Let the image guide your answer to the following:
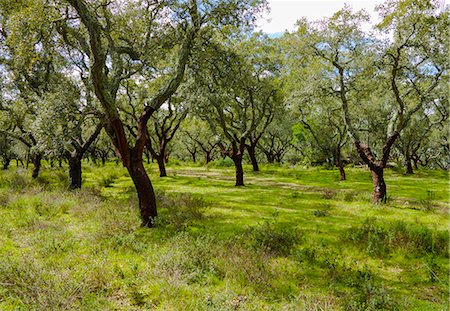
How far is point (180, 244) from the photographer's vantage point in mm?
8773

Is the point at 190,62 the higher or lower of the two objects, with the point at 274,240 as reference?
higher

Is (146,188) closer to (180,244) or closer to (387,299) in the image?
(180,244)

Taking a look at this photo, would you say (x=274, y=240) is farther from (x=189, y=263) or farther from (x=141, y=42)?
(x=141, y=42)

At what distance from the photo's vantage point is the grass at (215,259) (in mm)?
6059

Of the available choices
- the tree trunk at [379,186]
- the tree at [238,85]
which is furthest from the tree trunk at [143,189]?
the tree trunk at [379,186]

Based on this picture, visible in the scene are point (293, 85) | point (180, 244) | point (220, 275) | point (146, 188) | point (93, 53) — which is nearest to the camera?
point (220, 275)

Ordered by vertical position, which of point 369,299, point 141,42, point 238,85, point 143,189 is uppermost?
point 141,42

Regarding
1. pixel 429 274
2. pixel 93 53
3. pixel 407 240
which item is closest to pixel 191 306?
pixel 429 274

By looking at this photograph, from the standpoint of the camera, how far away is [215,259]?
7871mm

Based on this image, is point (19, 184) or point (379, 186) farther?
point (19, 184)

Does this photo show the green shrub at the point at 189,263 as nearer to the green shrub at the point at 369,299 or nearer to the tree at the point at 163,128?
the green shrub at the point at 369,299

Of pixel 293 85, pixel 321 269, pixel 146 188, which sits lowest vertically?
pixel 321 269

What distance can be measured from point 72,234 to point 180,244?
13.6 ft

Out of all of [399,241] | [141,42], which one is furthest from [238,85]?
[399,241]
